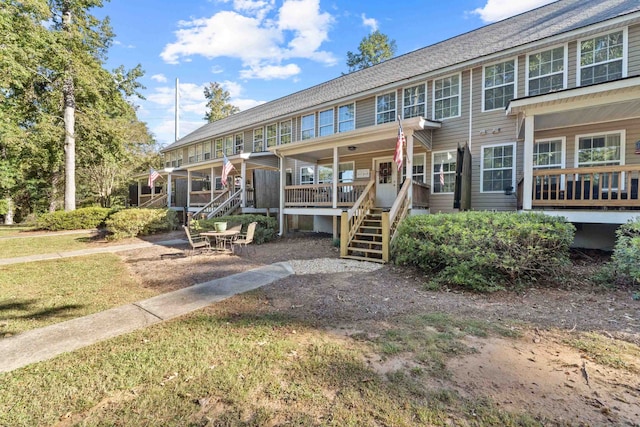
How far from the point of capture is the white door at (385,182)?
12479 mm

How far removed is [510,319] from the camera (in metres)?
4.04

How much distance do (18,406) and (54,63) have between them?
67.1ft

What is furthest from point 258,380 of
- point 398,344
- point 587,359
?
point 587,359

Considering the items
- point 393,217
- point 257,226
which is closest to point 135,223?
point 257,226

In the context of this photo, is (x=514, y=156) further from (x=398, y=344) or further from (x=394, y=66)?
(x=398, y=344)

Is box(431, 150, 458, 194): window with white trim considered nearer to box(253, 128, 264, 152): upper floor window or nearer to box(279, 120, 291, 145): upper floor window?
box(279, 120, 291, 145): upper floor window

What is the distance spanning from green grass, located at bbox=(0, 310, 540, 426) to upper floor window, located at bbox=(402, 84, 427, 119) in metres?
10.7

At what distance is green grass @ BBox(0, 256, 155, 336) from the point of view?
14.0 ft

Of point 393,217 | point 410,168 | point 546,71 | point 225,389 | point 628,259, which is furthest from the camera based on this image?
point 546,71

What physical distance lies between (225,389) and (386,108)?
12.5 metres

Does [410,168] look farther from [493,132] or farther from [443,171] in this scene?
[493,132]

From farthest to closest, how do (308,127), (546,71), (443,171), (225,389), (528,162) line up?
1. (308,127)
2. (443,171)
3. (546,71)
4. (528,162)
5. (225,389)

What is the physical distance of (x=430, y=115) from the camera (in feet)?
37.5

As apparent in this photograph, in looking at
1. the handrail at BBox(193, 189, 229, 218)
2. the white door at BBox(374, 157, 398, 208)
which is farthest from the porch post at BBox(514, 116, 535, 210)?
the handrail at BBox(193, 189, 229, 218)
